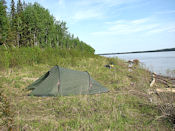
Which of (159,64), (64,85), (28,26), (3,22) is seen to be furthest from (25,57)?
(28,26)

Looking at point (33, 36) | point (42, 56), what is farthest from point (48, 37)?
point (42, 56)

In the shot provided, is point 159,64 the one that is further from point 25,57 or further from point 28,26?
point 28,26

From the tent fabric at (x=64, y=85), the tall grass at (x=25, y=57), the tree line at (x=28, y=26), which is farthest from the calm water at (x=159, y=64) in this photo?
the tree line at (x=28, y=26)

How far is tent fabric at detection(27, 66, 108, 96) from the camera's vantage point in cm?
521

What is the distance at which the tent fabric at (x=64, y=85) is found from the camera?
205 inches

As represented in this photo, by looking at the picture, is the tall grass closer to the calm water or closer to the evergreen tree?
the calm water

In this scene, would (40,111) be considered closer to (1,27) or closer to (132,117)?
(132,117)

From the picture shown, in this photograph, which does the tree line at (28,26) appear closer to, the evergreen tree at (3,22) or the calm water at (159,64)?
the evergreen tree at (3,22)

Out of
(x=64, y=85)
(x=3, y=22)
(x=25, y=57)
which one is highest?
(x=3, y=22)

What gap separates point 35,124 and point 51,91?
231 centimetres

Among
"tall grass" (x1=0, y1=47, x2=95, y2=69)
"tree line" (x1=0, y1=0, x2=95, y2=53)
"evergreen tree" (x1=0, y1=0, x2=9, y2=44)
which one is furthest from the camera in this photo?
"tree line" (x1=0, y1=0, x2=95, y2=53)

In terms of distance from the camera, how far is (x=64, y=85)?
538cm

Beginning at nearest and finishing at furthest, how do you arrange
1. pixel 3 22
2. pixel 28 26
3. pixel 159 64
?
pixel 159 64 → pixel 3 22 → pixel 28 26

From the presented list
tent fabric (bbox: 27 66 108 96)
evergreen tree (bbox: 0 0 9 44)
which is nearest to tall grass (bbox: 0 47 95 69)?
tent fabric (bbox: 27 66 108 96)
